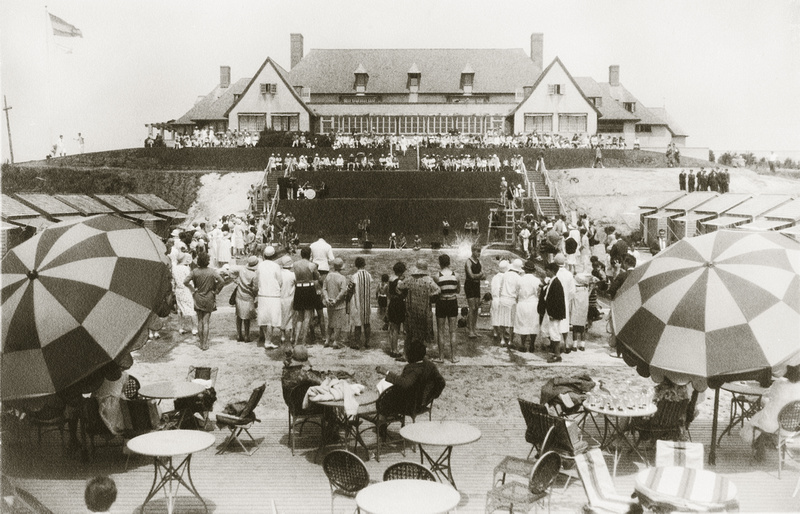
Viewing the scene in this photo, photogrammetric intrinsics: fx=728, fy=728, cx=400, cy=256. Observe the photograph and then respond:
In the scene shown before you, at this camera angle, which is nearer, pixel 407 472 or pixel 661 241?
pixel 407 472

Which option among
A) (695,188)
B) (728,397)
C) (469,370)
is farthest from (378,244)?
(728,397)

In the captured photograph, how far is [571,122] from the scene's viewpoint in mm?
49594

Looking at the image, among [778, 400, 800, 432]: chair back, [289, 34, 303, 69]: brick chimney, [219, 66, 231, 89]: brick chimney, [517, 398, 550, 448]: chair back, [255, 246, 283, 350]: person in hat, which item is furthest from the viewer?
[219, 66, 231, 89]: brick chimney

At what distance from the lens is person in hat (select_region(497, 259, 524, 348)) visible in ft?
41.2

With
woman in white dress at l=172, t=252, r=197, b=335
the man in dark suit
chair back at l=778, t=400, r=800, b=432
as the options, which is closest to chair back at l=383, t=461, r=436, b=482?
chair back at l=778, t=400, r=800, b=432

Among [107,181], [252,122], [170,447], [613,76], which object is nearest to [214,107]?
[252,122]

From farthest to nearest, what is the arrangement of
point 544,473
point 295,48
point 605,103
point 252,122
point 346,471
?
point 295,48
point 605,103
point 252,122
point 544,473
point 346,471

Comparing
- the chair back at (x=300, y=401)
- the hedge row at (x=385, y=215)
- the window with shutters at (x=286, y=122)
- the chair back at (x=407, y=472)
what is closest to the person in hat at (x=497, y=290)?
the chair back at (x=300, y=401)

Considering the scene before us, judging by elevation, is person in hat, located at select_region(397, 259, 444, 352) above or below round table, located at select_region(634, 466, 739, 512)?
above

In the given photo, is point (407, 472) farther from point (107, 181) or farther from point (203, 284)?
point (107, 181)

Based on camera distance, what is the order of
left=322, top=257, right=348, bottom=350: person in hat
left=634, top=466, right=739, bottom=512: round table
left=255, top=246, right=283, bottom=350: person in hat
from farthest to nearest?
left=255, top=246, right=283, bottom=350: person in hat → left=322, top=257, right=348, bottom=350: person in hat → left=634, top=466, right=739, bottom=512: round table

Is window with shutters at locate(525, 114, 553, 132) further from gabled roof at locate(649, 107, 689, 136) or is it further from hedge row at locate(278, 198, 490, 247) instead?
hedge row at locate(278, 198, 490, 247)

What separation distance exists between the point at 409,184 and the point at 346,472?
29315 millimetres

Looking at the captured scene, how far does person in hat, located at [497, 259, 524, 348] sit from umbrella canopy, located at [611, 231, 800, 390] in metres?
5.28
